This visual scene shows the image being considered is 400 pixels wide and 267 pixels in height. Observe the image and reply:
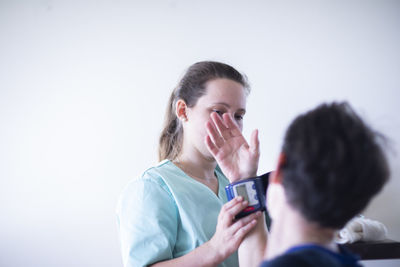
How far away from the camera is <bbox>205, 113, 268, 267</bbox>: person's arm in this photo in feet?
2.18

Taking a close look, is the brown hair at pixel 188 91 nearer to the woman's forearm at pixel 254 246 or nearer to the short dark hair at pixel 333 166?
the woman's forearm at pixel 254 246

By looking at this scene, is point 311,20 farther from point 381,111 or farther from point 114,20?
point 114,20

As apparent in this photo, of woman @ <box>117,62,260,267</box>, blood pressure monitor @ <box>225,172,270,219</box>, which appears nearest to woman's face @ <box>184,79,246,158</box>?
woman @ <box>117,62,260,267</box>

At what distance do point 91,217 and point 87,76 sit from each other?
0.65 meters

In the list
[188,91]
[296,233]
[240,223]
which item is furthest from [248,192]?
[188,91]

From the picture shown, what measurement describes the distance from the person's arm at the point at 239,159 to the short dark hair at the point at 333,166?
31cm

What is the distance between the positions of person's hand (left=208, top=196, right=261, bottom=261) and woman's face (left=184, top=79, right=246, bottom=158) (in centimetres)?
28

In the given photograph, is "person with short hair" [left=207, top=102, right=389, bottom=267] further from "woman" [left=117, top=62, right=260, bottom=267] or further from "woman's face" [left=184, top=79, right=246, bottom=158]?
"woman's face" [left=184, top=79, right=246, bottom=158]

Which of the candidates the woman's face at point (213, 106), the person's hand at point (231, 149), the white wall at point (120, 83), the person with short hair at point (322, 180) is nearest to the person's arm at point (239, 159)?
the person's hand at point (231, 149)

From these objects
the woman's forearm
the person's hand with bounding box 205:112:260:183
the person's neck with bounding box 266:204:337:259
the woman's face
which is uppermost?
the woman's face

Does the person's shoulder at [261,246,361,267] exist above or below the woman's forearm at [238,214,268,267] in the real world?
above

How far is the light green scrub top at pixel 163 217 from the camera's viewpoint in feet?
2.42

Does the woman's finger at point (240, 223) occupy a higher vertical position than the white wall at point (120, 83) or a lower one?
lower

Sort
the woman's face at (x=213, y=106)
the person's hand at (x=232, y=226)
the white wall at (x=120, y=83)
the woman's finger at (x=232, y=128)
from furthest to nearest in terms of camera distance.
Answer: the white wall at (x=120, y=83) → the woman's face at (x=213, y=106) → the woman's finger at (x=232, y=128) → the person's hand at (x=232, y=226)
